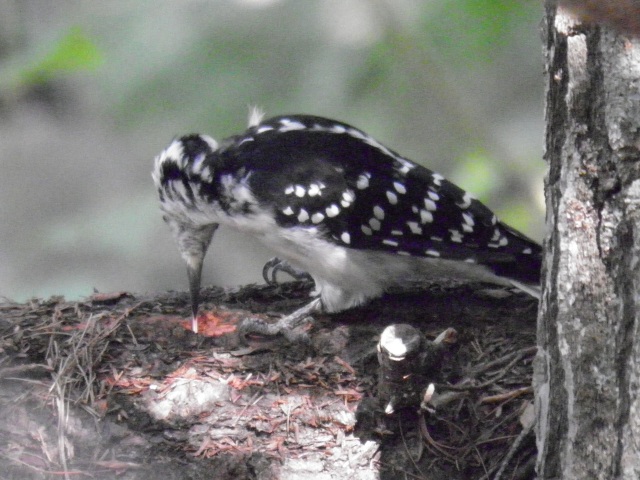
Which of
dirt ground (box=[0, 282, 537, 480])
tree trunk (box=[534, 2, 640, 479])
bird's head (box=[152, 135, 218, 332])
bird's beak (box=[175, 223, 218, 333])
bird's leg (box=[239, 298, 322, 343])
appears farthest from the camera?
bird's beak (box=[175, 223, 218, 333])

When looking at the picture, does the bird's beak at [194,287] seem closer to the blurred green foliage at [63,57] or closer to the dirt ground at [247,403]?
the dirt ground at [247,403]

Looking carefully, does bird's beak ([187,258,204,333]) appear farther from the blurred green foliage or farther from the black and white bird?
the blurred green foliage

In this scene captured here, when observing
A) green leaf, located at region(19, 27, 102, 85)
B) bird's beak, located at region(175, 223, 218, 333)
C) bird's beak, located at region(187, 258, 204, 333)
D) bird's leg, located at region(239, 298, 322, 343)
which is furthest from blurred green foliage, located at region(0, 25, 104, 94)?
bird's leg, located at region(239, 298, 322, 343)

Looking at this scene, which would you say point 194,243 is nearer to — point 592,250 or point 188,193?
point 188,193

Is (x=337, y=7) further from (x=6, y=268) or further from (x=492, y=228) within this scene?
(x=6, y=268)

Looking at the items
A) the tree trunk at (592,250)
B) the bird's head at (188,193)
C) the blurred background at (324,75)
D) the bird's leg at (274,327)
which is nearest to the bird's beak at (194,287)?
the bird's head at (188,193)
